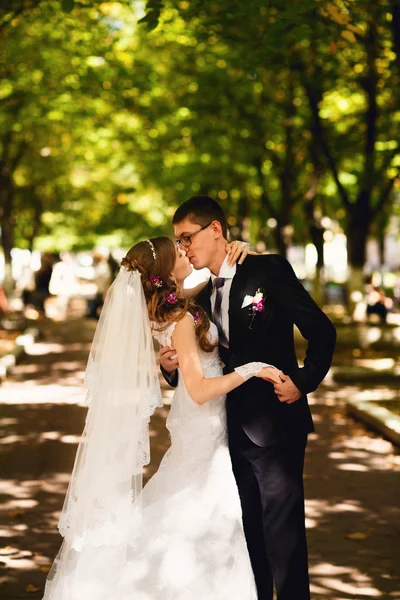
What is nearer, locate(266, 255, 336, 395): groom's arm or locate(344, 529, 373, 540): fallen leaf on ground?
locate(266, 255, 336, 395): groom's arm

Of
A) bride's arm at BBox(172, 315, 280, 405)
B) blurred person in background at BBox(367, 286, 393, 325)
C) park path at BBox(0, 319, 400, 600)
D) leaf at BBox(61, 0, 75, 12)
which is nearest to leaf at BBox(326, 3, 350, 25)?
leaf at BBox(61, 0, 75, 12)

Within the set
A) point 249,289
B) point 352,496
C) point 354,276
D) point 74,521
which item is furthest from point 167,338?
point 354,276

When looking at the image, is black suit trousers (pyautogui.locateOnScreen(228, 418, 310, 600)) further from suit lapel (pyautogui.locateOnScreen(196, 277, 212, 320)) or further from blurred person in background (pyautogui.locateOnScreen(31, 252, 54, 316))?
blurred person in background (pyautogui.locateOnScreen(31, 252, 54, 316))

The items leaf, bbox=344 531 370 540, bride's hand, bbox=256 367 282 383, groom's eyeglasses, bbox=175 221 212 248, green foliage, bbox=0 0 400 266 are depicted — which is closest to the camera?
bride's hand, bbox=256 367 282 383

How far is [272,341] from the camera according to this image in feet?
15.5

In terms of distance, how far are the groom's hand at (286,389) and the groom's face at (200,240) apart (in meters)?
0.68

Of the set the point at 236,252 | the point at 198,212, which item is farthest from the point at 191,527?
the point at 198,212

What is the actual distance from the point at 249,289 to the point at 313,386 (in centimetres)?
55

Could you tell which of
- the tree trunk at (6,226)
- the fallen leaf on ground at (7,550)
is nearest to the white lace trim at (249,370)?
the fallen leaf on ground at (7,550)

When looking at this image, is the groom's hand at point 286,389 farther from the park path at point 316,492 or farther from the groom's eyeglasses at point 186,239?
the park path at point 316,492

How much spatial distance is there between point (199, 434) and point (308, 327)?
76 centimetres

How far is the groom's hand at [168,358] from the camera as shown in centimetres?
485

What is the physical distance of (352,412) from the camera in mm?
12836

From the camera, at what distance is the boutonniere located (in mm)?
4684
